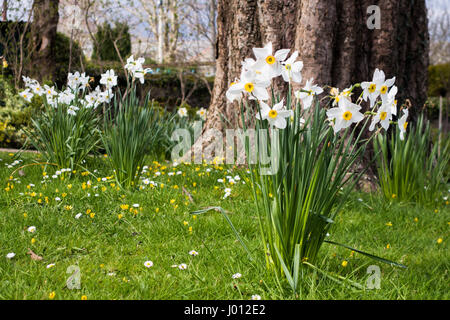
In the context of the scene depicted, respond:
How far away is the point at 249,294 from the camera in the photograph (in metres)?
1.70

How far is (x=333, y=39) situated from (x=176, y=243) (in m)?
2.21

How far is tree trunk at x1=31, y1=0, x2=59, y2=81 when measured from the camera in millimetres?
7633

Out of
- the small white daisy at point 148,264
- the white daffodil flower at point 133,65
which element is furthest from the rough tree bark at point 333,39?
the small white daisy at point 148,264

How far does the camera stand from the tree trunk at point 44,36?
7633 mm

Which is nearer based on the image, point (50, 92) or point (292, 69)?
point (292, 69)

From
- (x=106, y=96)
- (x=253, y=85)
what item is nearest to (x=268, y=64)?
(x=253, y=85)

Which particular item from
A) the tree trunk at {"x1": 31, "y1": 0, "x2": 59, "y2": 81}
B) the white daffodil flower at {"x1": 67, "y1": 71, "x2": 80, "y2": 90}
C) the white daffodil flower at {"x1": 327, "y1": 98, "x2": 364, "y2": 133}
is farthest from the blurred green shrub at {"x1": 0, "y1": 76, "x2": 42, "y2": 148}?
the white daffodil flower at {"x1": 327, "y1": 98, "x2": 364, "y2": 133}

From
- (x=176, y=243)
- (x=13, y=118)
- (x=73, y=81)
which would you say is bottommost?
(x=176, y=243)

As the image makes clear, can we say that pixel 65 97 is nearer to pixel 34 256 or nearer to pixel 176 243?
pixel 34 256

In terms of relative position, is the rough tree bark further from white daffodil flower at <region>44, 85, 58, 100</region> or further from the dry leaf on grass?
the dry leaf on grass

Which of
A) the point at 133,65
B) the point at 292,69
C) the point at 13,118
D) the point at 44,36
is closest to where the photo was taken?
the point at 292,69

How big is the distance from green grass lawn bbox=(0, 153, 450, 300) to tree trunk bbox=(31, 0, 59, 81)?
5076 mm

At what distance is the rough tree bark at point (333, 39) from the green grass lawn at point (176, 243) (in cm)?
110

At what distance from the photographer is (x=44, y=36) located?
Answer: 7.95m
